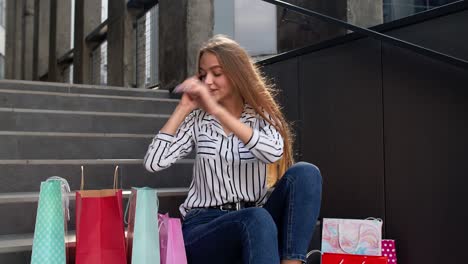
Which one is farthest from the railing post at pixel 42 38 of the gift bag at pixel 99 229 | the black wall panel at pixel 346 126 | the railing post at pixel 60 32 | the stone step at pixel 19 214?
the gift bag at pixel 99 229

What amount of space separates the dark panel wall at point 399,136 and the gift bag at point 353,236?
23cm

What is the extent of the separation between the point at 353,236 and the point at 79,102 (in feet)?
8.99

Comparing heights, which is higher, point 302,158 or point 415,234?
point 302,158

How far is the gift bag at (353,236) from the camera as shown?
99.4 inches

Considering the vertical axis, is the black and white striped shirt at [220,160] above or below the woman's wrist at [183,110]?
below

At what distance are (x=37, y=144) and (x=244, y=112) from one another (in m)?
1.64

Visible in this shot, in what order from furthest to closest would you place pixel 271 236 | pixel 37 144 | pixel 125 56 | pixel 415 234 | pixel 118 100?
pixel 125 56 < pixel 118 100 < pixel 37 144 < pixel 415 234 < pixel 271 236

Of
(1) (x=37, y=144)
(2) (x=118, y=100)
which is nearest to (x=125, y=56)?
(2) (x=118, y=100)

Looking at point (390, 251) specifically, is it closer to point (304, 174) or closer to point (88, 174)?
point (304, 174)

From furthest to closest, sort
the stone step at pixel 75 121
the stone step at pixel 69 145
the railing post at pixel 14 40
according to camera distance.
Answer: the railing post at pixel 14 40 < the stone step at pixel 75 121 < the stone step at pixel 69 145

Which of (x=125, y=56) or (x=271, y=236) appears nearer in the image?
(x=271, y=236)

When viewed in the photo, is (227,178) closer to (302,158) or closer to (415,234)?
(415,234)

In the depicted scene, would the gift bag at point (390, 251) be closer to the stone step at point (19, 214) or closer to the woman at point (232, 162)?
the woman at point (232, 162)

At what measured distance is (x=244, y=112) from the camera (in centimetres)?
224
